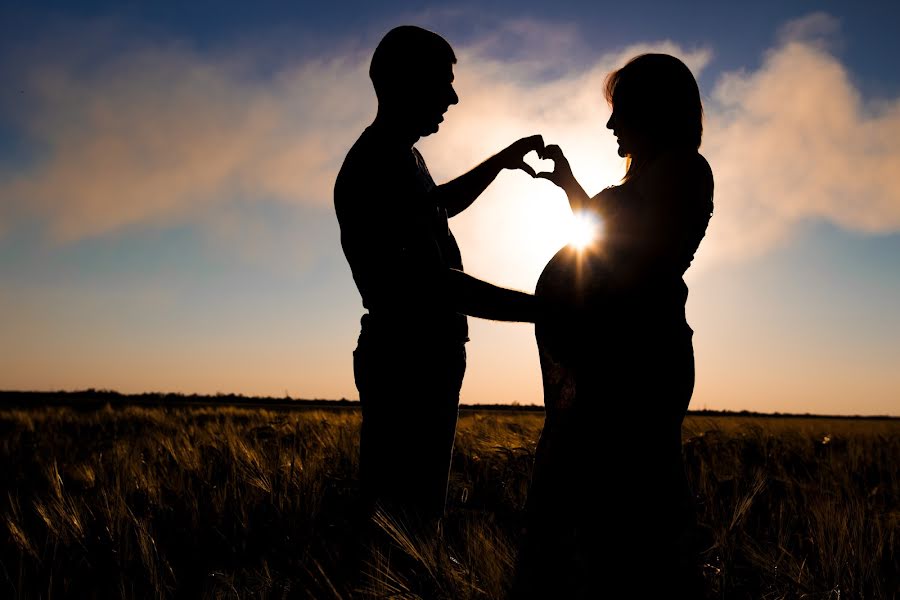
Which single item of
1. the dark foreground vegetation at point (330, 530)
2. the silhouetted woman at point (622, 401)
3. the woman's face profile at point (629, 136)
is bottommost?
the dark foreground vegetation at point (330, 530)

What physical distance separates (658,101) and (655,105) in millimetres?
13

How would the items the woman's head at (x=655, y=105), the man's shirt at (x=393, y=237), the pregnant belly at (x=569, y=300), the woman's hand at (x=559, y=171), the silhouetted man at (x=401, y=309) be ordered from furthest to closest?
the woman's hand at (x=559, y=171) < the silhouetted man at (x=401, y=309) < the man's shirt at (x=393, y=237) < the woman's head at (x=655, y=105) < the pregnant belly at (x=569, y=300)

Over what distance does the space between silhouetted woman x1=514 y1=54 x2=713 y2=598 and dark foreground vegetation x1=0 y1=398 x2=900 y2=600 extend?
68mm

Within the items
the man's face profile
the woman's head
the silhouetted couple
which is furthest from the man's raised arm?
the woman's head

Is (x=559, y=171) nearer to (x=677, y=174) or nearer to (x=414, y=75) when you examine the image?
(x=414, y=75)

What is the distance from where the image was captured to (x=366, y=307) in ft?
7.87

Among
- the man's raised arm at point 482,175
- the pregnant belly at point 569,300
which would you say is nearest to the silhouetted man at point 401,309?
the man's raised arm at point 482,175

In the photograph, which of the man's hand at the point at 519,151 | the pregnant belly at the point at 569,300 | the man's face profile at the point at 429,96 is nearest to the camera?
the pregnant belly at the point at 569,300

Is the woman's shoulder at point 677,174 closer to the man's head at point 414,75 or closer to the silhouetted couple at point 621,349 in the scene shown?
the silhouetted couple at point 621,349

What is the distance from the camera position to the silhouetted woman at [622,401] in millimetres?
1521

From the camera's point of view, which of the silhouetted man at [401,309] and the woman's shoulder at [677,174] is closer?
the woman's shoulder at [677,174]

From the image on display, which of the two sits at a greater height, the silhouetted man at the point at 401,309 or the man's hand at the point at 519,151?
the man's hand at the point at 519,151

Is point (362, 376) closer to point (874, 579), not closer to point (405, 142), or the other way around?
point (405, 142)

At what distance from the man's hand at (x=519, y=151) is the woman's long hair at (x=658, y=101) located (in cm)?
88
